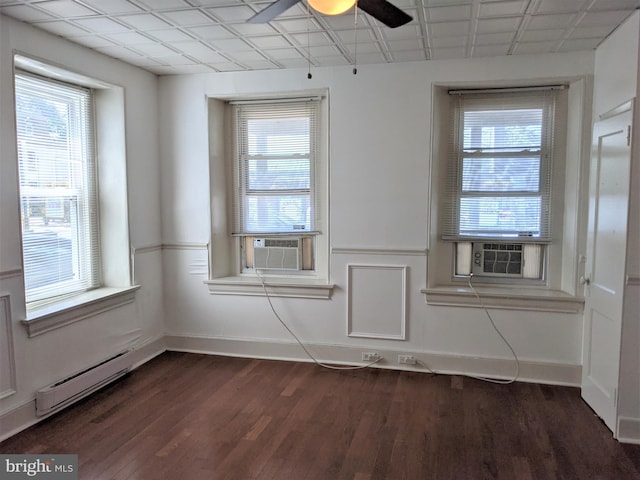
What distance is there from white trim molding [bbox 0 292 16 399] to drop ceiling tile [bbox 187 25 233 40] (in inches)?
79.1

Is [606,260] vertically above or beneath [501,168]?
beneath

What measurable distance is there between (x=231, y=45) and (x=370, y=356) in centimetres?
268

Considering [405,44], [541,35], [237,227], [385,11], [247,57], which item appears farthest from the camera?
[237,227]

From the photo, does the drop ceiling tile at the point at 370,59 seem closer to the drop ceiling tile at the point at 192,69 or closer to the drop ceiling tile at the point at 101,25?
the drop ceiling tile at the point at 192,69

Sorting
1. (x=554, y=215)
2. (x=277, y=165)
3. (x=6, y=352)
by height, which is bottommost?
(x=6, y=352)

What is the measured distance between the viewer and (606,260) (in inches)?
117

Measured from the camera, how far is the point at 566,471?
248cm

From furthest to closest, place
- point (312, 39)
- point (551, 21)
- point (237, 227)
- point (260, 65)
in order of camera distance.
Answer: point (237, 227)
point (260, 65)
point (312, 39)
point (551, 21)

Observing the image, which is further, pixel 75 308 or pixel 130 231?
pixel 130 231

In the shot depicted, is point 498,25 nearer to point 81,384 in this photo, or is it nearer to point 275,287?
point 275,287

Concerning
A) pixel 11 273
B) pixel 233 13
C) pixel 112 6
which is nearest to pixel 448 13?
pixel 233 13

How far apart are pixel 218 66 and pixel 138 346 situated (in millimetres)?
2486

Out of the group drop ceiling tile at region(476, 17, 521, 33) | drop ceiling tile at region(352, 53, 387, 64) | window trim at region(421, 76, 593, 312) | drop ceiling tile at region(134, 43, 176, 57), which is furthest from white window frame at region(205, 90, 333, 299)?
drop ceiling tile at region(476, 17, 521, 33)

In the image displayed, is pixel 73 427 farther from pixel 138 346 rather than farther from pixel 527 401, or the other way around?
pixel 527 401
